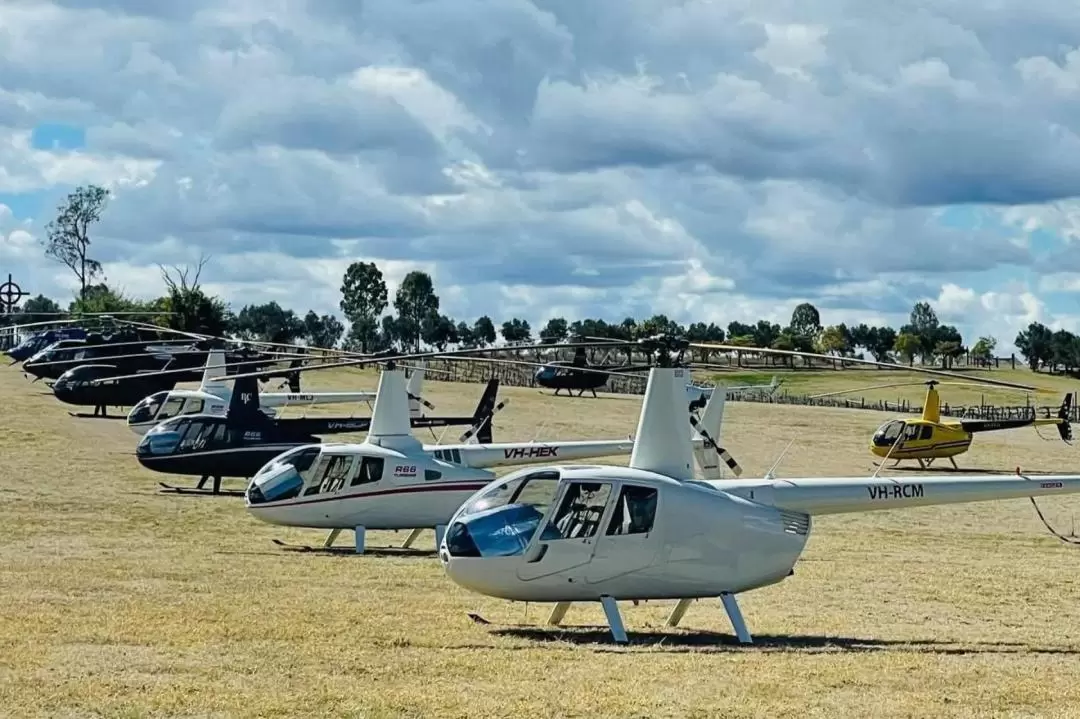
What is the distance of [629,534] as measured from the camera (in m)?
15.2

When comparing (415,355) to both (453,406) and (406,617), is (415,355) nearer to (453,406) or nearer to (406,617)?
(406,617)

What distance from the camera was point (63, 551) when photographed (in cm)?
2142

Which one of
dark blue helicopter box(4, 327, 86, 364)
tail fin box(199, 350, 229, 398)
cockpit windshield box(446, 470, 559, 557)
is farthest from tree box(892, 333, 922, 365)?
cockpit windshield box(446, 470, 559, 557)

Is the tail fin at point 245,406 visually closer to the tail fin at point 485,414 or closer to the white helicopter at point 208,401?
the tail fin at point 485,414

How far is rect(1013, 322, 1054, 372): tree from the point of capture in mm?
157238

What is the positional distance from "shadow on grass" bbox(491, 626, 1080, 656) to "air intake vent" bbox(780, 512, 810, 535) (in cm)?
112

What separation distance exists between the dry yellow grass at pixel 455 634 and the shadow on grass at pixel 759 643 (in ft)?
0.19

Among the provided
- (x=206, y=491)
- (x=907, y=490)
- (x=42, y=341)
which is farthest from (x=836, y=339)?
(x=907, y=490)

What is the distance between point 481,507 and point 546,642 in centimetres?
A: 163

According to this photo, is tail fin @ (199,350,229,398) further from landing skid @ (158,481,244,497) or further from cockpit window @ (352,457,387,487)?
cockpit window @ (352,457,387,487)

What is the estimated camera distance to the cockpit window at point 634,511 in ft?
49.8

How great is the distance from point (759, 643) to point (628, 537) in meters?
1.68

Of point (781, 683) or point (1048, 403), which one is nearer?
point (781, 683)

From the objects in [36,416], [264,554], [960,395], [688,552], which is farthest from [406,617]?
[960,395]
